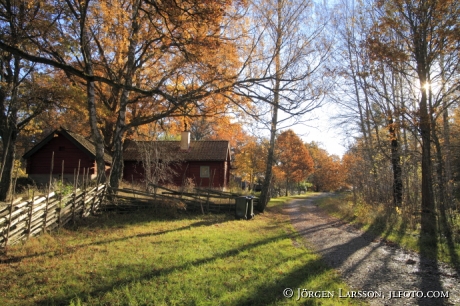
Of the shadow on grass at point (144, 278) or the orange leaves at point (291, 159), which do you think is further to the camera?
the orange leaves at point (291, 159)

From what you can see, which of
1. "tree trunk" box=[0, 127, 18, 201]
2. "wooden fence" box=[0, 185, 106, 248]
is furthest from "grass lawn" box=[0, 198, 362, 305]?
"tree trunk" box=[0, 127, 18, 201]

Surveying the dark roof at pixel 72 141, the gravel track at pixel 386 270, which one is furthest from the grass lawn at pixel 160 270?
the dark roof at pixel 72 141

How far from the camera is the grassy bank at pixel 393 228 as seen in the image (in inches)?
279

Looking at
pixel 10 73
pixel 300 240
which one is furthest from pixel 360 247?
pixel 10 73

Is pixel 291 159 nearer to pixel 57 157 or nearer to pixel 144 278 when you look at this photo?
pixel 57 157

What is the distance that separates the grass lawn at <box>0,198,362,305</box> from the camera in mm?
4109

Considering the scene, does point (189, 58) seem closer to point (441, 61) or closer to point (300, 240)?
point (300, 240)

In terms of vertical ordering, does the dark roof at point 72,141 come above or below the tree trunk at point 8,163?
above

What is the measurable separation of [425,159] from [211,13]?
27.3ft

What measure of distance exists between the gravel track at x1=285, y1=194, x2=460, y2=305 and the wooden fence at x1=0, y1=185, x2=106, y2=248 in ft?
22.3

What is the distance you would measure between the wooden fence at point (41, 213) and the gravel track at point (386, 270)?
22.3 feet

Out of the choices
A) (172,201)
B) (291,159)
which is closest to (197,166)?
(172,201)

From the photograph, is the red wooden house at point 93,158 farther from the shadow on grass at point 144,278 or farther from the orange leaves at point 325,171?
the orange leaves at point 325,171

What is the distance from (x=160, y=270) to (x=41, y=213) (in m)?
4.17
